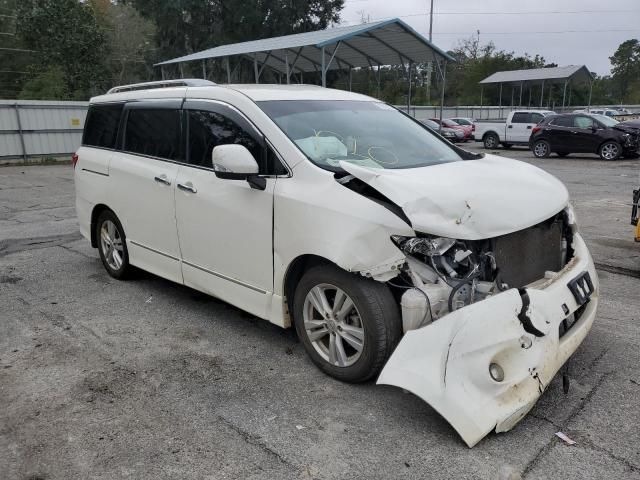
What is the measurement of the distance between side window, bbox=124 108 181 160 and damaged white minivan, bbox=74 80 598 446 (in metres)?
0.02

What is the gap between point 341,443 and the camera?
283cm

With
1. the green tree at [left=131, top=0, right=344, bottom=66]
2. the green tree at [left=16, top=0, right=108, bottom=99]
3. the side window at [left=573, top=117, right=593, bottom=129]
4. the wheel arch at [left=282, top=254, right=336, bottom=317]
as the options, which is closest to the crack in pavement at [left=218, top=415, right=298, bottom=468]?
the wheel arch at [left=282, top=254, right=336, bottom=317]

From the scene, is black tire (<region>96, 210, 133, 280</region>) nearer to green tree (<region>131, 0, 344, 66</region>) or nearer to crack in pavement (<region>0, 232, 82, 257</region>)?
crack in pavement (<region>0, 232, 82, 257</region>)

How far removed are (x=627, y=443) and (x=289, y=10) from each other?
120 ft

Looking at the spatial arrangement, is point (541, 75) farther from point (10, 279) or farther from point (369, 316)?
point (369, 316)

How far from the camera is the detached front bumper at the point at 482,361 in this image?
106 inches

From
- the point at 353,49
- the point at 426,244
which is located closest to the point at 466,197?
the point at 426,244

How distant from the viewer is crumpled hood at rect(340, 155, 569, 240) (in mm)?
2975

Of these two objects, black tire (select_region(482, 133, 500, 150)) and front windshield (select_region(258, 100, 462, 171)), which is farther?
black tire (select_region(482, 133, 500, 150))

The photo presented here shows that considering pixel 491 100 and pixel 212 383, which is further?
pixel 491 100

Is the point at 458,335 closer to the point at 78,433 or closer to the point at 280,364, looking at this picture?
the point at 280,364

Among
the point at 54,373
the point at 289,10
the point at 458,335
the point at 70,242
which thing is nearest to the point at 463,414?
the point at 458,335

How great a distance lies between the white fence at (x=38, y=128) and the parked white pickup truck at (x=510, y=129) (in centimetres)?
1642

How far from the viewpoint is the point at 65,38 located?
2698 centimetres
